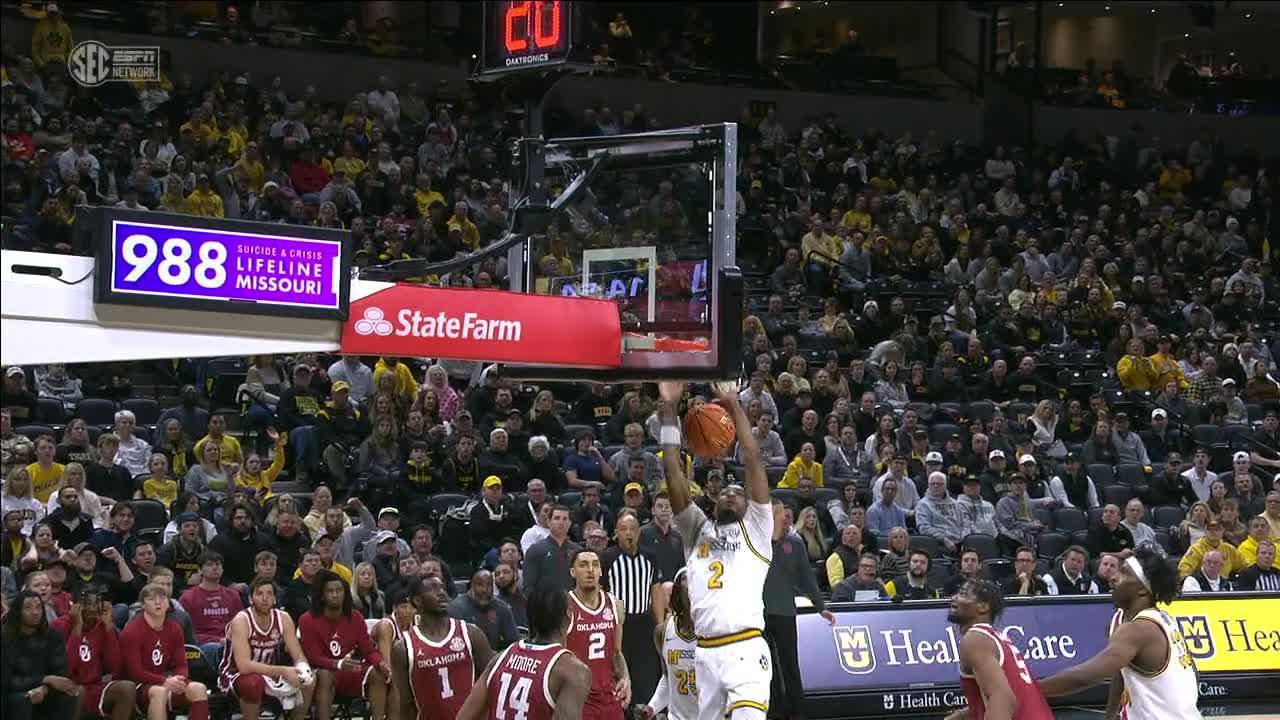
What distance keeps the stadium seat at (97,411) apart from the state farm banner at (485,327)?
338 inches

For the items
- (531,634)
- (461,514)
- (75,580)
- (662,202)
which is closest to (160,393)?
(461,514)

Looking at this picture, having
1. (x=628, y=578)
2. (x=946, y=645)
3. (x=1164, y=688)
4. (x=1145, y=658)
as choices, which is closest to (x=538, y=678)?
(x=1145, y=658)

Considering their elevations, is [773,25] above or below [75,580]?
above

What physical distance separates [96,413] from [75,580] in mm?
3787

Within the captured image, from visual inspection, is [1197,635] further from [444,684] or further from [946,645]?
[444,684]

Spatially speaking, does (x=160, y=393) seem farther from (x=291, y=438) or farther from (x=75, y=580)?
(x=75, y=580)

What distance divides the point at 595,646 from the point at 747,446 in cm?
269

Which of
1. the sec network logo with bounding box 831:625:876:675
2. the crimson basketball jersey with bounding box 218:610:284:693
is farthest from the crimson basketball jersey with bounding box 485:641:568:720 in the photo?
the sec network logo with bounding box 831:625:876:675

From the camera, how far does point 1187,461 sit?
2025cm

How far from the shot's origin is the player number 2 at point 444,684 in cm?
1021

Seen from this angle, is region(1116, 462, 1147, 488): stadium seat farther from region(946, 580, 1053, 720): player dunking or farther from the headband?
region(946, 580, 1053, 720): player dunking

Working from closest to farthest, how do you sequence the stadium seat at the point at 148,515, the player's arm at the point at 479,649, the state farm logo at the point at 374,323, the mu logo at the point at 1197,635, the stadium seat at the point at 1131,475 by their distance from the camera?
1. the state farm logo at the point at 374,323
2. the player's arm at the point at 479,649
3. the stadium seat at the point at 148,515
4. the mu logo at the point at 1197,635
5. the stadium seat at the point at 1131,475

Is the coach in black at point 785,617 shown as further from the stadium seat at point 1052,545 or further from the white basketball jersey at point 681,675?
the stadium seat at point 1052,545

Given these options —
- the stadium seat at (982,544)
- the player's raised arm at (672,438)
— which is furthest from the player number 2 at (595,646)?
the stadium seat at (982,544)
